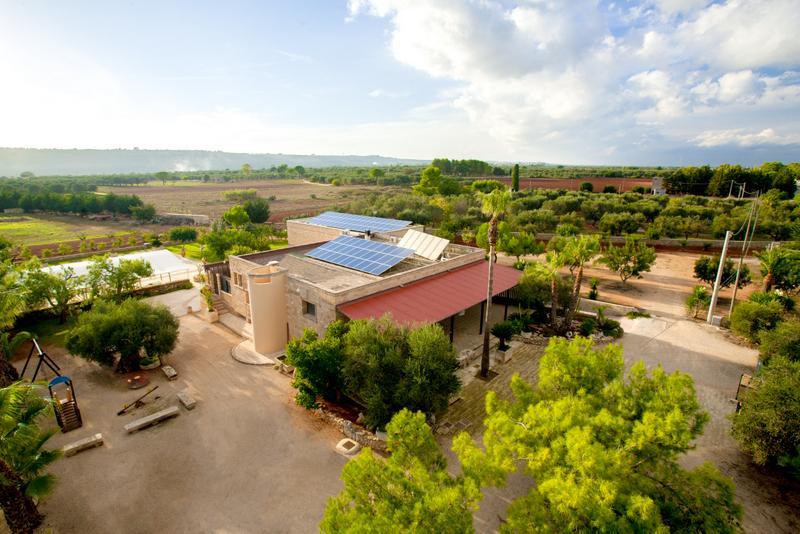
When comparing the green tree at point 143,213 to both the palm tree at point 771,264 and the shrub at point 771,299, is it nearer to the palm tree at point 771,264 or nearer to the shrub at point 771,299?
the shrub at point 771,299

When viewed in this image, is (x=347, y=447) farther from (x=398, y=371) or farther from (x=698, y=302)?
(x=698, y=302)

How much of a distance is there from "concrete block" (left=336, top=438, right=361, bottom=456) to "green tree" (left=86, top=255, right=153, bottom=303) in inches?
923

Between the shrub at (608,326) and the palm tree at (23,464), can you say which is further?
the shrub at (608,326)

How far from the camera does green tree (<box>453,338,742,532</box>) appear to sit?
30.2ft

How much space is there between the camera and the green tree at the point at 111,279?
1153 inches

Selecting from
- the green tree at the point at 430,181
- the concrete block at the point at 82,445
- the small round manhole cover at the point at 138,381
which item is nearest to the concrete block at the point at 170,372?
the small round manhole cover at the point at 138,381

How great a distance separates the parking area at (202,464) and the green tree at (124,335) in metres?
1.36

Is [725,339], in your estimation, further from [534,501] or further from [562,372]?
[534,501]

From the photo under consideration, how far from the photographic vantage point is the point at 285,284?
24703 millimetres

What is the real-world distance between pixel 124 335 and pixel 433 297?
60.3ft

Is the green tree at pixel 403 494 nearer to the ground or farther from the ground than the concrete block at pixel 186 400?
farther from the ground

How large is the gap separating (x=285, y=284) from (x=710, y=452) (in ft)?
77.9

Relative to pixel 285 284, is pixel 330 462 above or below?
below

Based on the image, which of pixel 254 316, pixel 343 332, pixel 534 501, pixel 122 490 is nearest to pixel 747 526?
pixel 534 501
